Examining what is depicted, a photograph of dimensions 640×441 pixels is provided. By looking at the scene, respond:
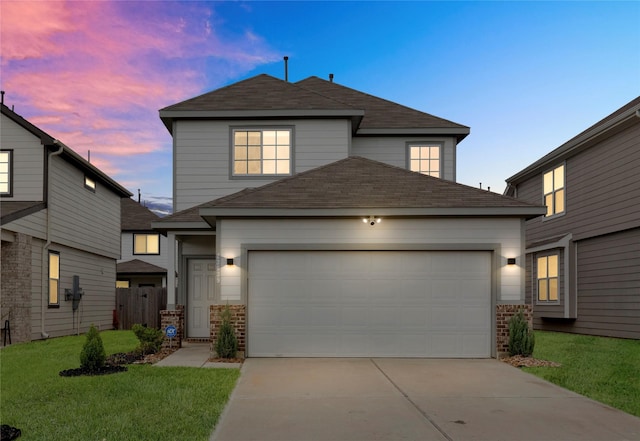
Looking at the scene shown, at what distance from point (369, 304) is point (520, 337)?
10.6ft

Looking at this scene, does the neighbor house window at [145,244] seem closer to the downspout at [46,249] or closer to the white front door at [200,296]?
the downspout at [46,249]

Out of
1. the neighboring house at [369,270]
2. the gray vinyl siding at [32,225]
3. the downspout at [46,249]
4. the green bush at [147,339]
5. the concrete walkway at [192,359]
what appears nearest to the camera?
the concrete walkway at [192,359]

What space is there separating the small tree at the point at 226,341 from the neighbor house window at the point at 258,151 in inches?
228

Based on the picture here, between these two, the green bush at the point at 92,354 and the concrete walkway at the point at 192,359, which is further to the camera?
the concrete walkway at the point at 192,359

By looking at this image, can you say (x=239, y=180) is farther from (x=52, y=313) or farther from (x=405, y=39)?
(x=405, y=39)

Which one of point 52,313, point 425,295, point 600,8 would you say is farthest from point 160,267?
point 600,8

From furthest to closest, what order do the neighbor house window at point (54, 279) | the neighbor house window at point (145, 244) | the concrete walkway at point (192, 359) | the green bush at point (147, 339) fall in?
the neighbor house window at point (145, 244) < the neighbor house window at point (54, 279) < the green bush at point (147, 339) < the concrete walkway at point (192, 359)

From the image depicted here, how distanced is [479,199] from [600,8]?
32.4 ft

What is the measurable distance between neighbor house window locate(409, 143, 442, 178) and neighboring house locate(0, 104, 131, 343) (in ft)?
36.7

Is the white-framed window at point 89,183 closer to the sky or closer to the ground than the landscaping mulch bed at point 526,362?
closer to the sky

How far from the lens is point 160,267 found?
Result: 31953 mm

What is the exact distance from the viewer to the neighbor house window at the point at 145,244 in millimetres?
32719

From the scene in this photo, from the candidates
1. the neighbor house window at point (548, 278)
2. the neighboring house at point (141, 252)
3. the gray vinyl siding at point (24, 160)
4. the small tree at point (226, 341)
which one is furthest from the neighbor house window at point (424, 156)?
the neighboring house at point (141, 252)

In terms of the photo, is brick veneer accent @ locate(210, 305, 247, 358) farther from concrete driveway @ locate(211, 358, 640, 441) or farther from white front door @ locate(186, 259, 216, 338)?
white front door @ locate(186, 259, 216, 338)
